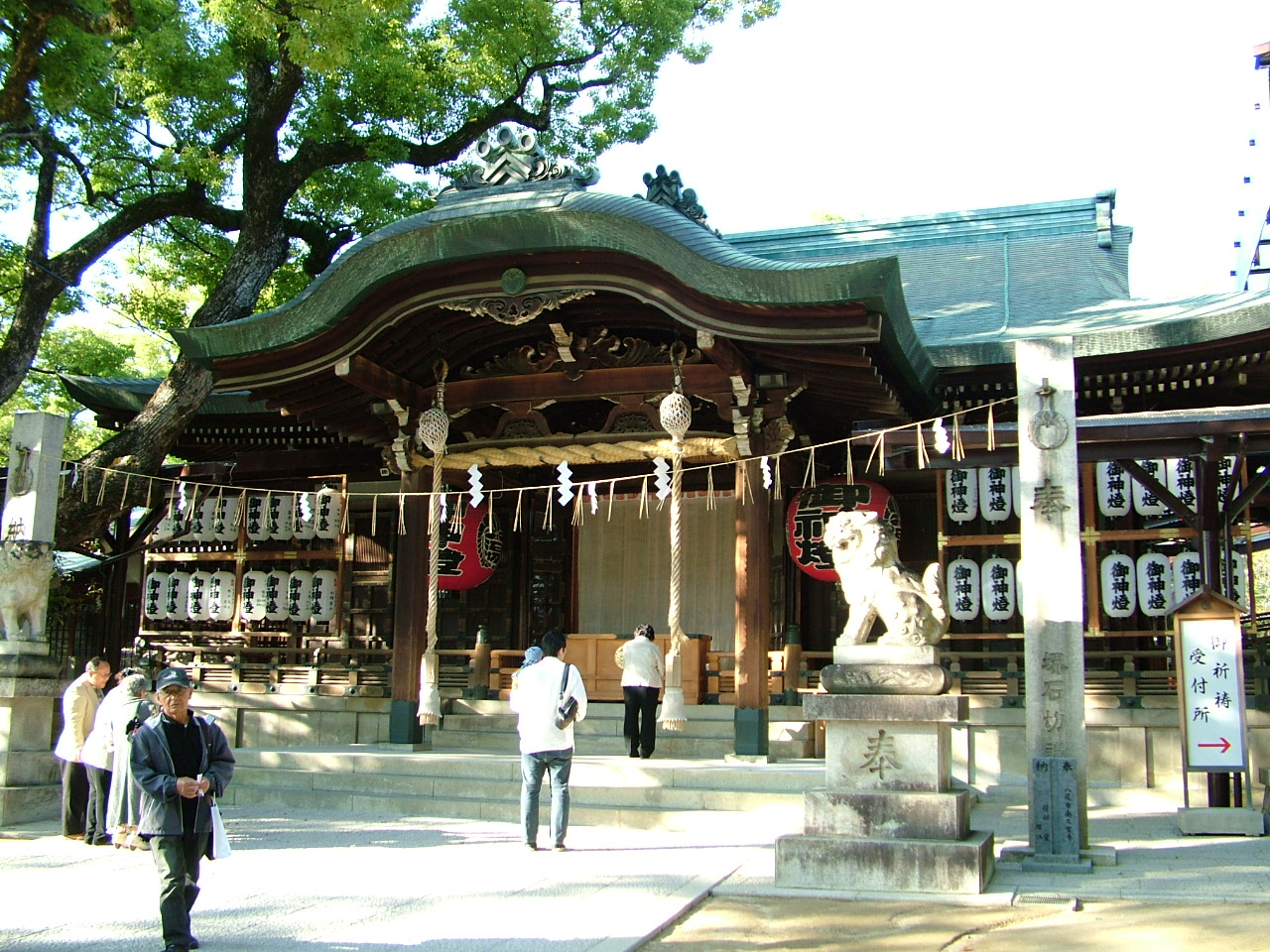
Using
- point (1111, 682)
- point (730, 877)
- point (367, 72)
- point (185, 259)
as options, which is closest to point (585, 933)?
point (730, 877)

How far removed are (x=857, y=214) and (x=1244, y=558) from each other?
20.8 metres

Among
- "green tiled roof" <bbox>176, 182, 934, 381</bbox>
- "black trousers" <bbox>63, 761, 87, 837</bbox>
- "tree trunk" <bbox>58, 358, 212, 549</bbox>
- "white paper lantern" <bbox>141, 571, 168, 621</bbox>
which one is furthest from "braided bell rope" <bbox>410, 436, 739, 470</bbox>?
"black trousers" <bbox>63, 761, 87, 837</bbox>

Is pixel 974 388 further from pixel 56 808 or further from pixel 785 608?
pixel 56 808

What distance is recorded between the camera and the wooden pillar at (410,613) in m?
12.1

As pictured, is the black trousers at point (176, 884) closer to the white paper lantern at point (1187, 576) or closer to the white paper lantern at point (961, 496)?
the white paper lantern at point (961, 496)

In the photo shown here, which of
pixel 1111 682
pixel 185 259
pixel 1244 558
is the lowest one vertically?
pixel 1111 682

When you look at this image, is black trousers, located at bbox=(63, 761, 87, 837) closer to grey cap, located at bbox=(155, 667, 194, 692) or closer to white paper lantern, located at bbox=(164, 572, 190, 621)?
grey cap, located at bbox=(155, 667, 194, 692)

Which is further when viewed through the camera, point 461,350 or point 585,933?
point 461,350

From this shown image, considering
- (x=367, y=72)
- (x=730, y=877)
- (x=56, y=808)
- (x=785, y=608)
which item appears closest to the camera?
(x=730, y=877)

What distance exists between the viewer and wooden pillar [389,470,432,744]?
12141 millimetres

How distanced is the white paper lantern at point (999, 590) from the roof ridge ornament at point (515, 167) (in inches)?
→ 223

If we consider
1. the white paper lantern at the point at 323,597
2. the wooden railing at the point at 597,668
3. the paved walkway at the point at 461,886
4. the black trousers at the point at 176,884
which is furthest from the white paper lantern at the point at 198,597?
the black trousers at the point at 176,884

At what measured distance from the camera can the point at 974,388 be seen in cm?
1236

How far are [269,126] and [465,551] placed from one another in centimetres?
634
